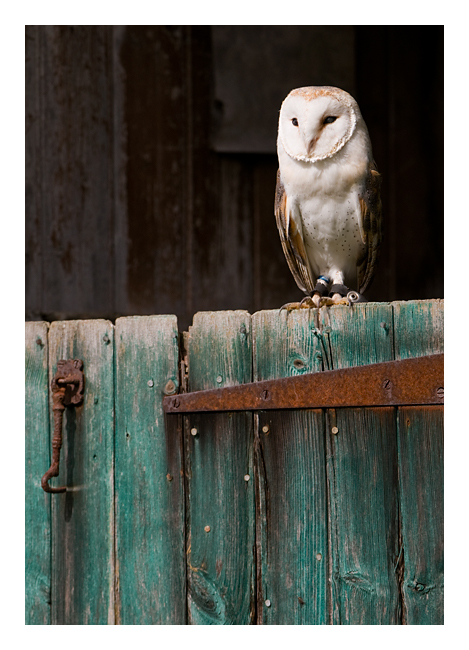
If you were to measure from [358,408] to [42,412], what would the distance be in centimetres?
68

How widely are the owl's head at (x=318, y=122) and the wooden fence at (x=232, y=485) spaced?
21.6 inches

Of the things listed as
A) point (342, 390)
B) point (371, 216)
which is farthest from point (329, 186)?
point (342, 390)

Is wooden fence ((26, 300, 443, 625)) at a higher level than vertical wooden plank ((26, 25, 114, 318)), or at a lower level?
lower

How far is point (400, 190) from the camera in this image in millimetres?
2820

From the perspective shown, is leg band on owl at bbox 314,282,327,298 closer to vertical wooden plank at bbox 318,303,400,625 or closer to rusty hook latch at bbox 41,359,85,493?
vertical wooden plank at bbox 318,303,400,625

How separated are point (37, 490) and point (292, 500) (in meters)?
0.56

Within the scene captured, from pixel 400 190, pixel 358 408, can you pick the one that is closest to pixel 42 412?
pixel 358 408

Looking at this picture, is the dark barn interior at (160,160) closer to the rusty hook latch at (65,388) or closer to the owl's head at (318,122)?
the owl's head at (318,122)

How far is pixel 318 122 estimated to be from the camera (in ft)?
5.43

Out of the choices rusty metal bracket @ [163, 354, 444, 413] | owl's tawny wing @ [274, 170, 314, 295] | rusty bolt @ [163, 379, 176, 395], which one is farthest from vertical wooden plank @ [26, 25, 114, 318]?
rusty metal bracket @ [163, 354, 444, 413]

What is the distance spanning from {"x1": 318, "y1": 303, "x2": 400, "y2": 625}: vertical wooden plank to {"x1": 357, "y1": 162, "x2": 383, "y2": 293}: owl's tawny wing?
515 millimetres

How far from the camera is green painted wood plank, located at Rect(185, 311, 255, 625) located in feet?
4.36

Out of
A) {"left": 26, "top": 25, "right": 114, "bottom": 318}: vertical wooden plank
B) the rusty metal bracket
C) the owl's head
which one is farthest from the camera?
{"left": 26, "top": 25, "right": 114, "bottom": 318}: vertical wooden plank

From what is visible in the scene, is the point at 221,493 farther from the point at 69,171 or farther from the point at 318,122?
the point at 69,171
